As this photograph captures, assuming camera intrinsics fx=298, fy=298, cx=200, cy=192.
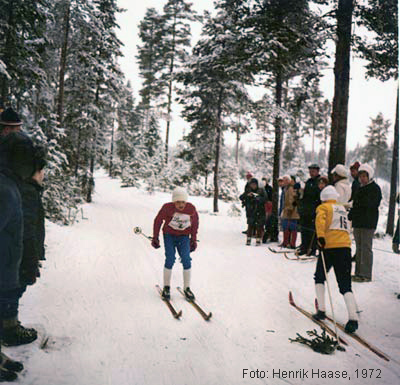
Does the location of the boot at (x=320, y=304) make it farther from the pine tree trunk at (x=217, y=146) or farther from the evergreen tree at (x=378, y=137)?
the pine tree trunk at (x=217, y=146)

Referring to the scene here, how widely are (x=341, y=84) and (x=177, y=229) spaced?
542cm

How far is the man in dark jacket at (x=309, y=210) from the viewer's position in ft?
25.0

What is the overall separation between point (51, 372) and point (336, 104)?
25.8ft

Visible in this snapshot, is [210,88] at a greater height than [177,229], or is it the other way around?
[210,88]

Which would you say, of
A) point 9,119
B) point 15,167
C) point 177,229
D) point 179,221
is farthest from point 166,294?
point 9,119

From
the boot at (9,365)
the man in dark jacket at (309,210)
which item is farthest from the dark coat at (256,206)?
the boot at (9,365)

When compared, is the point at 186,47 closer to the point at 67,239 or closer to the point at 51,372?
the point at 67,239

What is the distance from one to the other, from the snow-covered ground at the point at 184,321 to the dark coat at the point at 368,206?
1124 millimetres

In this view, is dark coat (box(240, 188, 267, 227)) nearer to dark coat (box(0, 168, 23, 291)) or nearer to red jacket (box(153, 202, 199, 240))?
red jacket (box(153, 202, 199, 240))

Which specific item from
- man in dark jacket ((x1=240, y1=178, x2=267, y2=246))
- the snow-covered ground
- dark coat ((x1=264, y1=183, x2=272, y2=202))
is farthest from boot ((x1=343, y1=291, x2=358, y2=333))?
dark coat ((x1=264, y1=183, x2=272, y2=202))

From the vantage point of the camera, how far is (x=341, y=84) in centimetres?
720

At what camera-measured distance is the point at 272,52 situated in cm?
883

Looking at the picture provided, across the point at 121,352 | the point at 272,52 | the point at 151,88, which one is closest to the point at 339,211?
the point at 121,352

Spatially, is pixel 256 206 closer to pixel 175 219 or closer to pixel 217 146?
pixel 175 219
